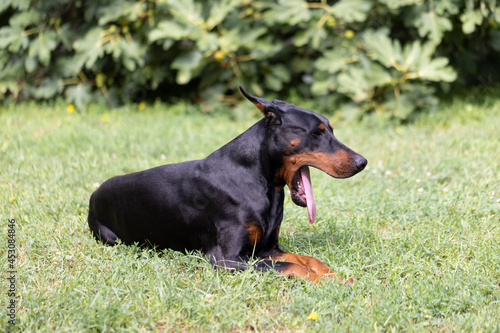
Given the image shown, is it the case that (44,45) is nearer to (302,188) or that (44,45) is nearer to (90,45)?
(90,45)

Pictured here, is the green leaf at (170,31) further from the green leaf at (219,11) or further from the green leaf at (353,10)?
the green leaf at (353,10)

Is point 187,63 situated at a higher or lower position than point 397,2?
lower

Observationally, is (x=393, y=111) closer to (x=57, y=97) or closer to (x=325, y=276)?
(x=325, y=276)

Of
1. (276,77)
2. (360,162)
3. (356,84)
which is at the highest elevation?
(360,162)

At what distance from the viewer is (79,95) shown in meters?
7.01

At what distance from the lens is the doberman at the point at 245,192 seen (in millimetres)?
2826

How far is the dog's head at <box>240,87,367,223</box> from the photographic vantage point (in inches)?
110

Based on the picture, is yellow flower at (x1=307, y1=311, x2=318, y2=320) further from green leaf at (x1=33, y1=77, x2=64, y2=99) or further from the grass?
green leaf at (x1=33, y1=77, x2=64, y2=99)

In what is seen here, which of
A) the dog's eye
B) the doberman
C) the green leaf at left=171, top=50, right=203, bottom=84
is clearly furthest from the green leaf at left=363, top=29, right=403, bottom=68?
the dog's eye

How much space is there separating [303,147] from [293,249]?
2.47ft

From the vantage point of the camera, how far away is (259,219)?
112 inches

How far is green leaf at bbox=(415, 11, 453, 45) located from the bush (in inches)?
0.5

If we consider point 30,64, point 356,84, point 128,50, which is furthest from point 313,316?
point 30,64

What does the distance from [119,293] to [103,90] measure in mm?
5139
